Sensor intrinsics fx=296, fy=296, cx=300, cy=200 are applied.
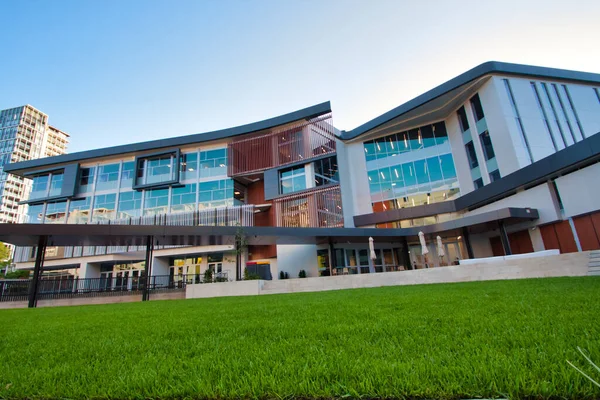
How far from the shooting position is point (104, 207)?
109ft

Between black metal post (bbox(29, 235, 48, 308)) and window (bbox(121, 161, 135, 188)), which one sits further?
window (bbox(121, 161, 135, 188))

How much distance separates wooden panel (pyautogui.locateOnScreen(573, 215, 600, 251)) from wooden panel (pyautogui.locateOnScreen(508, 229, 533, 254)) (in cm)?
A: 377

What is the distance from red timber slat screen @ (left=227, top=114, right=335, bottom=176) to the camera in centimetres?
2933

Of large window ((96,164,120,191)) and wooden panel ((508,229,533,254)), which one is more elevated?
large window ((96,164,120,191))

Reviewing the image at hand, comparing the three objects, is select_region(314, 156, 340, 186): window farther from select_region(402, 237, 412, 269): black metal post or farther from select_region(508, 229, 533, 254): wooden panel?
select_region(508, 229, 533, 254): wooden panel

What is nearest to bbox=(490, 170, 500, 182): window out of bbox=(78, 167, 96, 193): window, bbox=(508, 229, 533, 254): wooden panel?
bbox=(508, 229, 533, 254): wooden panel

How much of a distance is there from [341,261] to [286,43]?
18.5 metres

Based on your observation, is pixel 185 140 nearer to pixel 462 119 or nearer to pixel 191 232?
pixel 191 232

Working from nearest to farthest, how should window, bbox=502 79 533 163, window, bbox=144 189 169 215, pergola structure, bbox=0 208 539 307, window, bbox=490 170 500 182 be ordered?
pergola structure, bbox=0 208 539 307
window, bbox=502 79 533 163
window, bbox=490 170 500 182
window, bbox=144 189 169 215

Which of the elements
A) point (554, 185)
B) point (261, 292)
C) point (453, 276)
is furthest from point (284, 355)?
point (554, 185)

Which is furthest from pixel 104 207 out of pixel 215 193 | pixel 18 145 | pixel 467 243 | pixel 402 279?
pixel 18 145

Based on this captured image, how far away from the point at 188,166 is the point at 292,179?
485 inches

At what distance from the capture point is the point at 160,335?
4090 mm

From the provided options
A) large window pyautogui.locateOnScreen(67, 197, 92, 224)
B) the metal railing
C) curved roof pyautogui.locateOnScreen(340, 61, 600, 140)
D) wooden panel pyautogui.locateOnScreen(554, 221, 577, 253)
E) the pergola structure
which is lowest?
the metal railing
